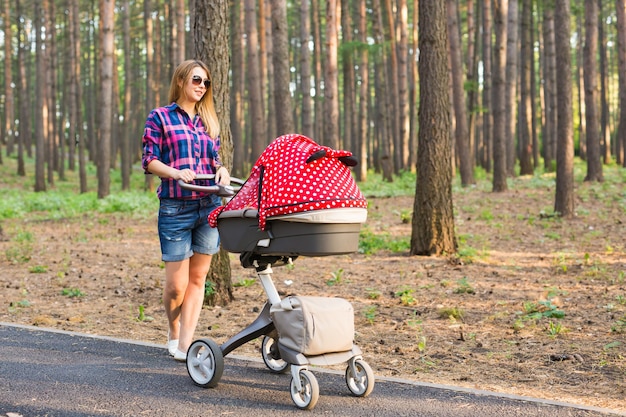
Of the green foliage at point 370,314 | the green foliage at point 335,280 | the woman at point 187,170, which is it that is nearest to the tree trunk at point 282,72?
the green foliage at point 335,280

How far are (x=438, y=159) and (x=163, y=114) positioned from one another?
630 cm

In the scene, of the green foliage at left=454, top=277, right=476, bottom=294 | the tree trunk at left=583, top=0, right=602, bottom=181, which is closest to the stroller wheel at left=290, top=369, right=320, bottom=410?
the green foliage at left=454, top=277, right=476, bottom=294

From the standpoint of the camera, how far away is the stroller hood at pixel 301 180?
423 centimetres

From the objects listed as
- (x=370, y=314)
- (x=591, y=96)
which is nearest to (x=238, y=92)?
(x=591, y=96)

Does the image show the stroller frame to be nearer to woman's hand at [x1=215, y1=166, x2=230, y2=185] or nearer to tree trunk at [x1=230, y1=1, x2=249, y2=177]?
woman's hand at [x1=215, y1=166, x2=230, y2=185]

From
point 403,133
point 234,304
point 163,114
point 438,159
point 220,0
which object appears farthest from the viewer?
point 403,133

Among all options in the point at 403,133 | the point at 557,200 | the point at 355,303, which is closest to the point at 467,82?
the point at 403,133

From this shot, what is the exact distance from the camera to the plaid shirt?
16.7 ft

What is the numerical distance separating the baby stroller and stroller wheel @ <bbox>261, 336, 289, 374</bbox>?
0.44 m

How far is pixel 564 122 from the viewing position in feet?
48.8

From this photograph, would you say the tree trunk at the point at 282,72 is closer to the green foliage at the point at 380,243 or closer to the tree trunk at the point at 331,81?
the tree trunk at the point at 331,81

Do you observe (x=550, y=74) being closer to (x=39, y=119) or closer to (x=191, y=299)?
(x=39, y=119)

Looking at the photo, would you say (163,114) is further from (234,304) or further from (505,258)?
(505,258)

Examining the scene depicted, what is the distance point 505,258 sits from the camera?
10.9 m
